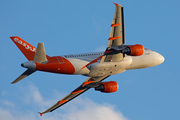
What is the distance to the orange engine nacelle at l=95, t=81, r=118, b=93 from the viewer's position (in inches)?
2058

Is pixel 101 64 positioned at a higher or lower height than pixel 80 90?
higher

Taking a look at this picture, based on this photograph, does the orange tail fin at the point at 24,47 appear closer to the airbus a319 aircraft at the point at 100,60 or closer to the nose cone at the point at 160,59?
the airbus a319 aircraft at the point at 100,60

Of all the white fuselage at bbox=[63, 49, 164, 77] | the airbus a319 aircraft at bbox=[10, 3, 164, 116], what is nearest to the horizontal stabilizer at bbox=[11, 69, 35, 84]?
the airbus a319 aircraft at bbox=[10, 3, 164, 116]

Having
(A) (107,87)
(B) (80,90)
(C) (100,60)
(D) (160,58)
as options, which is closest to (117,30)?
(C) (100,60)

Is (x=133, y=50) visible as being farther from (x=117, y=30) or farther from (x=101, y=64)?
(x=101, y=64)

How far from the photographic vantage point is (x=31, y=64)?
146 ft

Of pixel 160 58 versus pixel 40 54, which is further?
pixel 160 58

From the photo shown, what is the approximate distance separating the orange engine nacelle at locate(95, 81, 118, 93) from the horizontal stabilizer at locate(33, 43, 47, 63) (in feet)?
37.8

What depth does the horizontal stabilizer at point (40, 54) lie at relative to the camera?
140ft

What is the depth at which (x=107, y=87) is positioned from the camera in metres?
52.2

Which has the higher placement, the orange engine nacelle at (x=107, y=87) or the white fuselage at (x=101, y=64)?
the white fuselage at (x=101, y=64)

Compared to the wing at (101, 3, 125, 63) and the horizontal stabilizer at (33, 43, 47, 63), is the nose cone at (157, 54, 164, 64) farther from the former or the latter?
the horizontal stabilizer at (33, 43, 47, 63)

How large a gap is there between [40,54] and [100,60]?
924 cm

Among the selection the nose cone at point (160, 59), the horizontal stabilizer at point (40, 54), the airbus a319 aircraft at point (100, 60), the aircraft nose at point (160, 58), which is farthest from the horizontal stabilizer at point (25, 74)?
the aircraft nose at point (160, 58)
